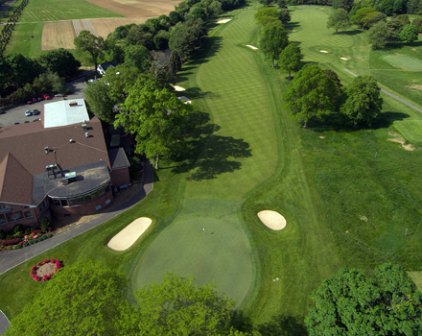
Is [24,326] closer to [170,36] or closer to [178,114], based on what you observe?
[178,114]

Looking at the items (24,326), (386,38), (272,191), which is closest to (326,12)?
(386,38)

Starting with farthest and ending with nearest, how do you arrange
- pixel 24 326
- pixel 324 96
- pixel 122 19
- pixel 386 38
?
1. pixel 122 19
2. pixel 386 38
3. pixel 324 96
4. pixel 24 326

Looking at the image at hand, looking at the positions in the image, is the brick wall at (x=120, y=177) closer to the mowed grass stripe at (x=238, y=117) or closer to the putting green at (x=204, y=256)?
the mowed grass stripe at (x=238, y=117)

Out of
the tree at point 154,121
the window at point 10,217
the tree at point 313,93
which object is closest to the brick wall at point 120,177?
the tree at point 154,121

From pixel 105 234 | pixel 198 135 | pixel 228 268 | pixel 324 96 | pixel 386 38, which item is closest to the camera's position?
pixel 228 268

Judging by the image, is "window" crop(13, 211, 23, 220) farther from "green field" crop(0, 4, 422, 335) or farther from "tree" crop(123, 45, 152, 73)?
"tree" crop(123, 45, 152, 73)

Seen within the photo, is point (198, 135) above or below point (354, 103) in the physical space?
below

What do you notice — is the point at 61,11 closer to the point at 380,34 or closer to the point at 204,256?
the point at 380,34
